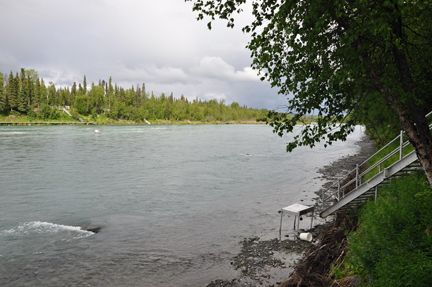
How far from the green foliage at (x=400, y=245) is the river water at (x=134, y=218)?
5188 mm

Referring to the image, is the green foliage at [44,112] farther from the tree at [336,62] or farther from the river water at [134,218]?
the tree at [336,62]

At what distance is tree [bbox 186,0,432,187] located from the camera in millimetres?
6527

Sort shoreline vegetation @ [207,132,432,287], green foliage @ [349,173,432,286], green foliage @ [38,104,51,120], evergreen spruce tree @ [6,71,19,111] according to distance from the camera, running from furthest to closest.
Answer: green foliage @ [38,104,51,120] → evergreen spruce tree @ [6,71,19,111] → shoreline vegetation @ [207,132,432,287] → green foliage @ [349,173,432,286]

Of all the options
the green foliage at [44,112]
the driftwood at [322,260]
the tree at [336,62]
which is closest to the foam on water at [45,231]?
the driftwood at [322,260]

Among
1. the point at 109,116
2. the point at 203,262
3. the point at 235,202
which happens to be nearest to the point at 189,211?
the point at 235,202

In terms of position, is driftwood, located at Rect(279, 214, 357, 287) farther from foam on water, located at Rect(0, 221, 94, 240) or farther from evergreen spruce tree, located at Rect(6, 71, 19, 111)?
evergreen spruce tree, located at Rect(6, 71, 19, 111)

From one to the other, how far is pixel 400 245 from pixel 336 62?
15.2ft

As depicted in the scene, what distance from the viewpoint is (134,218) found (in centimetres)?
1830

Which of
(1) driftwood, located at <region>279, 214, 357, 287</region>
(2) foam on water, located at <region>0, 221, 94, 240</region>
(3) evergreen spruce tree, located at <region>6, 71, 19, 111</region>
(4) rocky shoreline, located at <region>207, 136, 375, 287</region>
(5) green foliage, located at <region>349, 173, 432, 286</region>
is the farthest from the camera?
(3) evergreen spruce tree, located at <region>6, 71, 19, 111</region>

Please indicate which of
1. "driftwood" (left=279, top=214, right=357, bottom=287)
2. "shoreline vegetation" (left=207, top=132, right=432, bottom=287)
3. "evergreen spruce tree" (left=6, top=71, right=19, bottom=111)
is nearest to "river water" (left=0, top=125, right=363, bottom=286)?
"shoreline vegetation" (left=207, top=132, right=432, bottom=287)

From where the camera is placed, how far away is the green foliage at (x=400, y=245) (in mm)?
5641

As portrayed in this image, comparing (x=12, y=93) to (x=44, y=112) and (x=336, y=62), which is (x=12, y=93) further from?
(x=336, y=62)

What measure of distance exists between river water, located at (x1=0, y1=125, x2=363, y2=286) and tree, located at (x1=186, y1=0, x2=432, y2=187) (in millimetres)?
6831

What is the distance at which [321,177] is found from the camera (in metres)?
31.0
